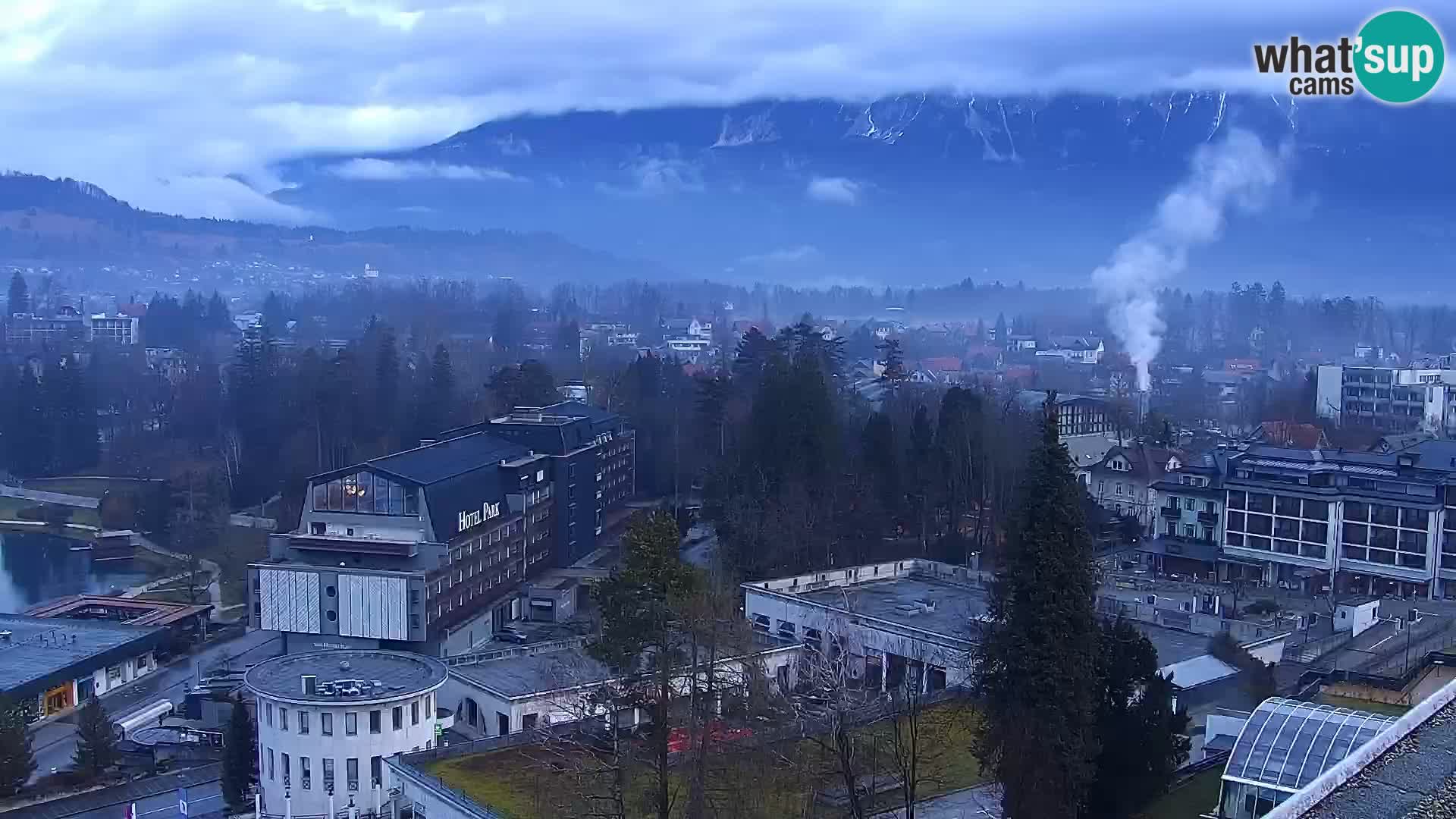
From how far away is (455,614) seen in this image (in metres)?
19.5

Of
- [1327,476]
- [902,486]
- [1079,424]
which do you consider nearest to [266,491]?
[902,486]

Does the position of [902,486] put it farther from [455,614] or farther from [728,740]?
[728,740]

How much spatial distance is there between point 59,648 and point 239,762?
24.5ft

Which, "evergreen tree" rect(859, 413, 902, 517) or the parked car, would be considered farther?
"evergreen tree" rect(859, 413, 902, 517)

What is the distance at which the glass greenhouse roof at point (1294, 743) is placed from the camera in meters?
9.55

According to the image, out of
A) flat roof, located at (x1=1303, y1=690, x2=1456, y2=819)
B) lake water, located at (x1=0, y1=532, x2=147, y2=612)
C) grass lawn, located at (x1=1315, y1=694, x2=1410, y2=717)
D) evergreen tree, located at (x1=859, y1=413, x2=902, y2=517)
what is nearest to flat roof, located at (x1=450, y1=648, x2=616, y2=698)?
grass lawn, located at (x1=1315, y1=694, x2=1410, y2=717)

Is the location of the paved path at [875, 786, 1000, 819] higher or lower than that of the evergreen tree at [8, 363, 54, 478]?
lower

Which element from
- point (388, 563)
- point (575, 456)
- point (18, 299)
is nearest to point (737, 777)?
point (388, 563)

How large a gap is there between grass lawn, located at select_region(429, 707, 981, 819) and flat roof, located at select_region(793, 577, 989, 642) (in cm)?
302

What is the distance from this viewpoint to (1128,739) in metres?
10.4

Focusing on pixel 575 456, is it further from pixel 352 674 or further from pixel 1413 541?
pixel 1413 541

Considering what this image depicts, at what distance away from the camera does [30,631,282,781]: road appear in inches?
671

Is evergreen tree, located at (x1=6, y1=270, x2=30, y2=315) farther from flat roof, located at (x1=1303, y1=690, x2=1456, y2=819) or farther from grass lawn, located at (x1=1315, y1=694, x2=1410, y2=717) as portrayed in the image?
flat roof, located at (x1=1303, y1=690, x2=1456, y2=819)

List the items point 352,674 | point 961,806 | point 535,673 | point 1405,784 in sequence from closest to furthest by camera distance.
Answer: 1. point 1405,784
2. point 961,806
3. point 352,674
4. point 535,673
